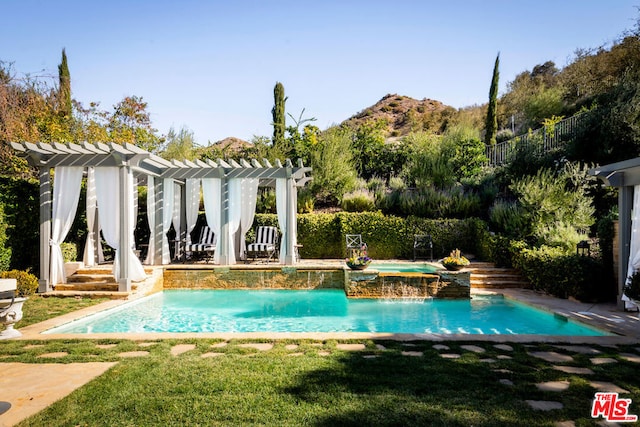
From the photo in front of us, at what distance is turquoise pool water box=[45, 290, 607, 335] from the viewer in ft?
20.2

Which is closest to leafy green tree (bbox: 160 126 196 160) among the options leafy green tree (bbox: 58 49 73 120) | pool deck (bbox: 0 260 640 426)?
leafy green tree (bbox: 58 49 73 120)

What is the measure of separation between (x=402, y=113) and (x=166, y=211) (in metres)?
31.9

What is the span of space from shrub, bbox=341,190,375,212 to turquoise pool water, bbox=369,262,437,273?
2.53 metres

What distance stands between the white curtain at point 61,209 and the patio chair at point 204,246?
133 inches

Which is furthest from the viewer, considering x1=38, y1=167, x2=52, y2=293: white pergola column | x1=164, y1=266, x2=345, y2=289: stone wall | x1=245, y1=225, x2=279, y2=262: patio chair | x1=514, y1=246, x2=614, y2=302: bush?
x1=245, y1=225, x2=279, y2=262: patio chair

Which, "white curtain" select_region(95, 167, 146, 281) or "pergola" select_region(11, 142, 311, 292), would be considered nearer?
"pergola" select_region(11, 142, 311, 292)

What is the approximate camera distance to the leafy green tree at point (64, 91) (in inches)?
620

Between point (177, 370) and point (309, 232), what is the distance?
30.1ft

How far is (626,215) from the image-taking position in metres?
6.67

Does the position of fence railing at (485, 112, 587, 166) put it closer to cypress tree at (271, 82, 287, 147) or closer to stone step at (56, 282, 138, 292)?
cypress tree at (271, 82, 287, 147)

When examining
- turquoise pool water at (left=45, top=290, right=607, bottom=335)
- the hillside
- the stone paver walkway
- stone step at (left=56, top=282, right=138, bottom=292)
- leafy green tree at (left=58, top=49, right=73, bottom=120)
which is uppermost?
the hillside

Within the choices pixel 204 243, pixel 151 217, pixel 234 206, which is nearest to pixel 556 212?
pixel 234 206

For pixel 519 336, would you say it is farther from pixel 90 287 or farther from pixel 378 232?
pixel 378 232

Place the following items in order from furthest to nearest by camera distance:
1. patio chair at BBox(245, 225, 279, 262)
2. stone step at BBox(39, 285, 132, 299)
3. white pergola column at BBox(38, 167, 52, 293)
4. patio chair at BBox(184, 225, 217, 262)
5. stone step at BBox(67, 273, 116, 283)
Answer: patio chair at BBox(184, 225, 217, 262)
patio chair at BBox(245, 225, 279, 262)
stone step at BBox(67, 273, 116, 283)
white pergola column at BBox(38, 167, 52, 293)
stone step at BBox(39, 285, 132, 299)
